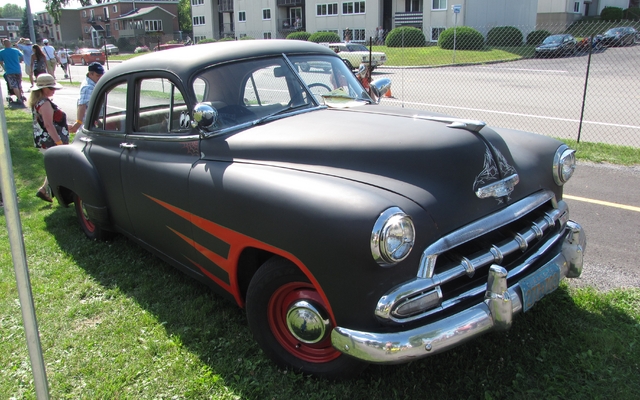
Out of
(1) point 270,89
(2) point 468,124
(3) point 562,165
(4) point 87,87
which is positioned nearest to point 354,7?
(4) point 87,87

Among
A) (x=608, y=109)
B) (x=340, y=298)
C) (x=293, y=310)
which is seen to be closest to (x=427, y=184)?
(x=340, y=298)

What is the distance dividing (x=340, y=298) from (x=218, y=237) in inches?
38.5

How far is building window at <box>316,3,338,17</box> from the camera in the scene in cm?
4753

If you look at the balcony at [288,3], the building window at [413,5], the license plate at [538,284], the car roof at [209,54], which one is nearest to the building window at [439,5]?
the building window at [413,5]

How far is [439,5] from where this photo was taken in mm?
40969

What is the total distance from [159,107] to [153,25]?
78.4 meters

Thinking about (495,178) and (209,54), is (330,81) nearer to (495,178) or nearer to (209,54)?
(209,54)

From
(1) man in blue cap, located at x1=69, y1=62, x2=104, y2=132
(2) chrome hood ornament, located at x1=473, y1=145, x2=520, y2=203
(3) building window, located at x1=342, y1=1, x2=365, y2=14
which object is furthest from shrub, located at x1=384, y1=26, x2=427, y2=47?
(2) chrome hood ornament, located at x1=473, y1=145, x2=520, y2=203

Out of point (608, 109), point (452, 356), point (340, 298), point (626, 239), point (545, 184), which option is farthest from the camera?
point (608, 109)

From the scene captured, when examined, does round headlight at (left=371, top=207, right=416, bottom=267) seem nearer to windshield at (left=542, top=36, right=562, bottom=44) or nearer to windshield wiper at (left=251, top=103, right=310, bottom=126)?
windshield wiper at (left=251, top=103, right=310, bottom=126)

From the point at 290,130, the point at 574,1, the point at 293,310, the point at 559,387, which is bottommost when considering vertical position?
the point at 559,387

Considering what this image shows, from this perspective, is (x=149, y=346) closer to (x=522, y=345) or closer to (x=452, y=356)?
(x=452, y=356)

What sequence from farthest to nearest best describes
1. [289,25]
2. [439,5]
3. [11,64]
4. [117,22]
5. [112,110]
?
[117,22]
[289,25]
[439,5]
[11,64]
[112,110]

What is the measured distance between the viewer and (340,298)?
8.13 feet
